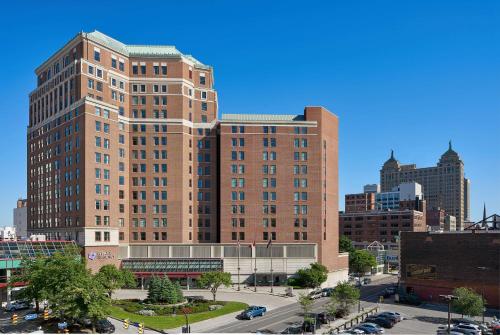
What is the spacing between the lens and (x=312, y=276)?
4149 inches

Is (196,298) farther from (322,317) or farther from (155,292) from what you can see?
(322,317)

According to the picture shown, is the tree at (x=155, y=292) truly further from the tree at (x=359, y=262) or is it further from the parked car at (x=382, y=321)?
the tree at (x=359, y=262)

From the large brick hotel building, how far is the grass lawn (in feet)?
98.8

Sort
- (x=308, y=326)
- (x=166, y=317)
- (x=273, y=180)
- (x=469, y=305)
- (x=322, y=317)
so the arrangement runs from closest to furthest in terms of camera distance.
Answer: (x=308, y=326) < (x=469, y=305) < (x=322, y=317) < (x=166, y=317) < (x=273, y=180)

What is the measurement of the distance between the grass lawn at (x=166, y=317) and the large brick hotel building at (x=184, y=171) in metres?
30.1

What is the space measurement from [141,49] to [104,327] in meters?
74.2

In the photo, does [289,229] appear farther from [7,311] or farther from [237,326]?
[7,311]

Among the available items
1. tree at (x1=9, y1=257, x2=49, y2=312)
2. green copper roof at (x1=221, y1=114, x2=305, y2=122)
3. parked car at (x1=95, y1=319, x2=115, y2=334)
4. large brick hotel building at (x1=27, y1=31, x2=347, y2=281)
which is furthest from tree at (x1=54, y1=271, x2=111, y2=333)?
green copper roof at (x1=221, y1=114, x2=305, y2=122)

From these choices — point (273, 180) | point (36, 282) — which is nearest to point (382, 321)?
point (36, 282)

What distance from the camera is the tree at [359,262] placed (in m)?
139

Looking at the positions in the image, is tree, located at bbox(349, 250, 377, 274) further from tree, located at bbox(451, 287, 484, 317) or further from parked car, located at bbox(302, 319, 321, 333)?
parked car, located at bbox(302, 319, 321, 333)

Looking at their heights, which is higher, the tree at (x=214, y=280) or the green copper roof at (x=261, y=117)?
the green copper roof at (x=261, y=117)

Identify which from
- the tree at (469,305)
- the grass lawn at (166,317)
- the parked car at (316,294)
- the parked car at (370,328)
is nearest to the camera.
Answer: the parked car at (370,328)

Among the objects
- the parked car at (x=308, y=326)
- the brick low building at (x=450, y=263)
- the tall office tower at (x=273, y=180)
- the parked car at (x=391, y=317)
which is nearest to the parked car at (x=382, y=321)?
the parked car at (x=391, y=317)
